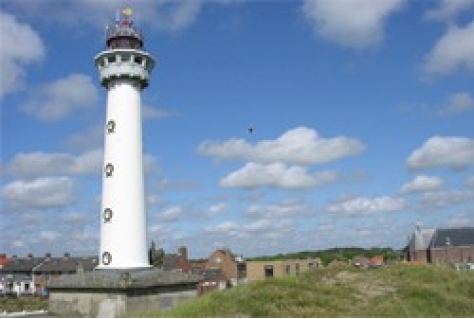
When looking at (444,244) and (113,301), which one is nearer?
(113,301)

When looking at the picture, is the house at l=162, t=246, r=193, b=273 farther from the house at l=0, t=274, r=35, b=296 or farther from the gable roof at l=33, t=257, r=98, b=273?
the house at l=0, t=274, r=35, b=296

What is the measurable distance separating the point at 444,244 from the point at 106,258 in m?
69.6

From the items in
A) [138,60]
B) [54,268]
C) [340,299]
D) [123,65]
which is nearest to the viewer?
[340,299]

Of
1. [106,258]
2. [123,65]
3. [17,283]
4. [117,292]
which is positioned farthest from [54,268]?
[117,292]

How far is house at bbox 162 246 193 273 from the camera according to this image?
67.6m

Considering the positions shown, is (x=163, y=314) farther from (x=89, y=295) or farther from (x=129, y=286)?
(x=89, y=295)

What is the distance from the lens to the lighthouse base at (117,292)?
23.5 m

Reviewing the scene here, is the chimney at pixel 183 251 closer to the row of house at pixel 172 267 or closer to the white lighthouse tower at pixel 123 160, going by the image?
the row of house at pixel 172 267

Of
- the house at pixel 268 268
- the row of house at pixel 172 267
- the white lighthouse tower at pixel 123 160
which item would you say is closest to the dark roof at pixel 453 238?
the row of house at pixel 172 267

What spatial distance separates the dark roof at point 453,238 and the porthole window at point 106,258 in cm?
6858

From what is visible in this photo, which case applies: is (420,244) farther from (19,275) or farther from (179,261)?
(19,275)

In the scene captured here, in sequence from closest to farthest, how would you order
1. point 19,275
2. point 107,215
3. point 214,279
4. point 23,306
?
point 107,215, point 23,306, point 214,279, point 19,275

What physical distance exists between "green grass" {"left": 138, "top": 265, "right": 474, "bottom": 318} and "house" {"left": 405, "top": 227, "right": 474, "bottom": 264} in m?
66.0

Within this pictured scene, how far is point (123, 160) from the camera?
26.6 meters
